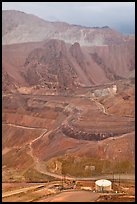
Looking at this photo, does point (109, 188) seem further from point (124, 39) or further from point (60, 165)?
point (124, 39)

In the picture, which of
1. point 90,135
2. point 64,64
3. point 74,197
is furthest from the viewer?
point 64,64

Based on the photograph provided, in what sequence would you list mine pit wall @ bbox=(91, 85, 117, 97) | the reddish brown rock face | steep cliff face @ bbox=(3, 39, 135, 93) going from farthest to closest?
steep cliff face @ bbox=(3, 39, 135, 93) → mine pit wall @ bbox=(91, 85, 117, 97) → the reddish brown rock face

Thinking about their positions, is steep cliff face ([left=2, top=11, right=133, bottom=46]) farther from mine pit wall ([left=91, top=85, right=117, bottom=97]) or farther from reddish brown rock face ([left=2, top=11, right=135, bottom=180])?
mine pit wall ([left=91, top=85, right=117, bottom=97])

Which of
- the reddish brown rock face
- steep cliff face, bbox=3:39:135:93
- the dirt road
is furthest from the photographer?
steep cliff face, bbox=3:39:135:93

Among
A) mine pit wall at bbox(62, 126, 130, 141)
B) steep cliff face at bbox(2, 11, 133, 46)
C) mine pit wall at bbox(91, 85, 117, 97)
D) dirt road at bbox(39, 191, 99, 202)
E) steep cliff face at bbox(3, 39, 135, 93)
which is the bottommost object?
dirt road at bbox(39, 191, 99, 202)

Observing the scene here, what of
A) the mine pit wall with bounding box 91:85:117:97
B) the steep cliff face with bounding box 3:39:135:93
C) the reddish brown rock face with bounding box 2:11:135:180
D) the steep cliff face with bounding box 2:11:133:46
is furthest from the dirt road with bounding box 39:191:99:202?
the steep cliff face with bounding box 2:11:133:46

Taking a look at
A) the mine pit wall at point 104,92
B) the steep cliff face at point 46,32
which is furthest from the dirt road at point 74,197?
the steep cliff face at point 46,32

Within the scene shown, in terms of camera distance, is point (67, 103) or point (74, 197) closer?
point (74, 197)

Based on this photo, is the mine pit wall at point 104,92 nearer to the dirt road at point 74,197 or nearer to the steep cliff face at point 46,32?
the steep cliff face at point 46,32

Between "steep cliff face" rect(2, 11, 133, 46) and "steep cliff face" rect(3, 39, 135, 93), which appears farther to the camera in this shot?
"steep cliff face" rect(2, 11, 133, 46)

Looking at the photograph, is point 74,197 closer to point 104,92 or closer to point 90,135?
point 90,135

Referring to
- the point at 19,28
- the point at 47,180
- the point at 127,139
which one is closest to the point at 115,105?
the point at 127,139

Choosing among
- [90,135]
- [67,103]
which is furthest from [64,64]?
[90,135]

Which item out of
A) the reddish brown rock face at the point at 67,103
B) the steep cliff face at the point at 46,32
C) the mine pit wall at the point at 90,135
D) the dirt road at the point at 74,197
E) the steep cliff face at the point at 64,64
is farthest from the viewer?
the steep cliff face at the point at 46,32
